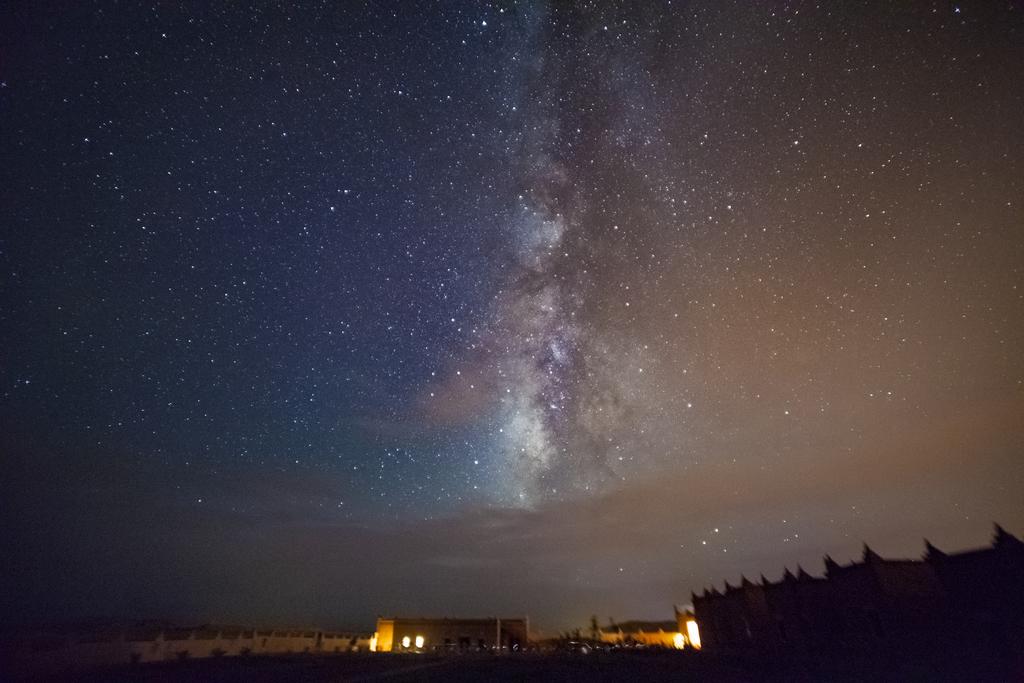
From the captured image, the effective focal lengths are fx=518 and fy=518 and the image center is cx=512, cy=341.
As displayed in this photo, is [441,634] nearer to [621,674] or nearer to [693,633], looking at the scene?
[693,633]

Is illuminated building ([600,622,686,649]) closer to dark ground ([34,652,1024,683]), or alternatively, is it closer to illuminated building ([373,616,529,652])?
illuminated building ([373,616,529,652])

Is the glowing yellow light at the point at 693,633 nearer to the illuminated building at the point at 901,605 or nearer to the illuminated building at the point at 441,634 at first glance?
the illuminated building at the point at 901,605

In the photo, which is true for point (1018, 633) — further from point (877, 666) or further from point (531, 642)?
point (531, 642)

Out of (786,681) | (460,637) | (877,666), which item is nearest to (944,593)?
(877,666)

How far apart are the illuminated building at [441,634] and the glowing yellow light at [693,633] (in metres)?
22.5

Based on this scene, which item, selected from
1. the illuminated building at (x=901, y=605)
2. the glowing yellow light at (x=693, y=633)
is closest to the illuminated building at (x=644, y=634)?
the glowing yellow light at (x=693, y=633)

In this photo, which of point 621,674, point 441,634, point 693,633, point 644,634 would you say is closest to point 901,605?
point 621,674

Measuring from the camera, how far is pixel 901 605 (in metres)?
29.3

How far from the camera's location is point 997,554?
2591 centimetres

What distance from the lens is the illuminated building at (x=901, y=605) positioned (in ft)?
82.7

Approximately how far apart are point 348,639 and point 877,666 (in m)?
64.7

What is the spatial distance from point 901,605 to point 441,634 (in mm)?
55722

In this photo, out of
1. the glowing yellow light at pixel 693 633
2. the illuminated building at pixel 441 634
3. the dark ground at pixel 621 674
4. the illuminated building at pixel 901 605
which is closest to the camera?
the dark ground at pixel 621 674

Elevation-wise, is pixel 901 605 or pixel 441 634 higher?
pixel 441 634
